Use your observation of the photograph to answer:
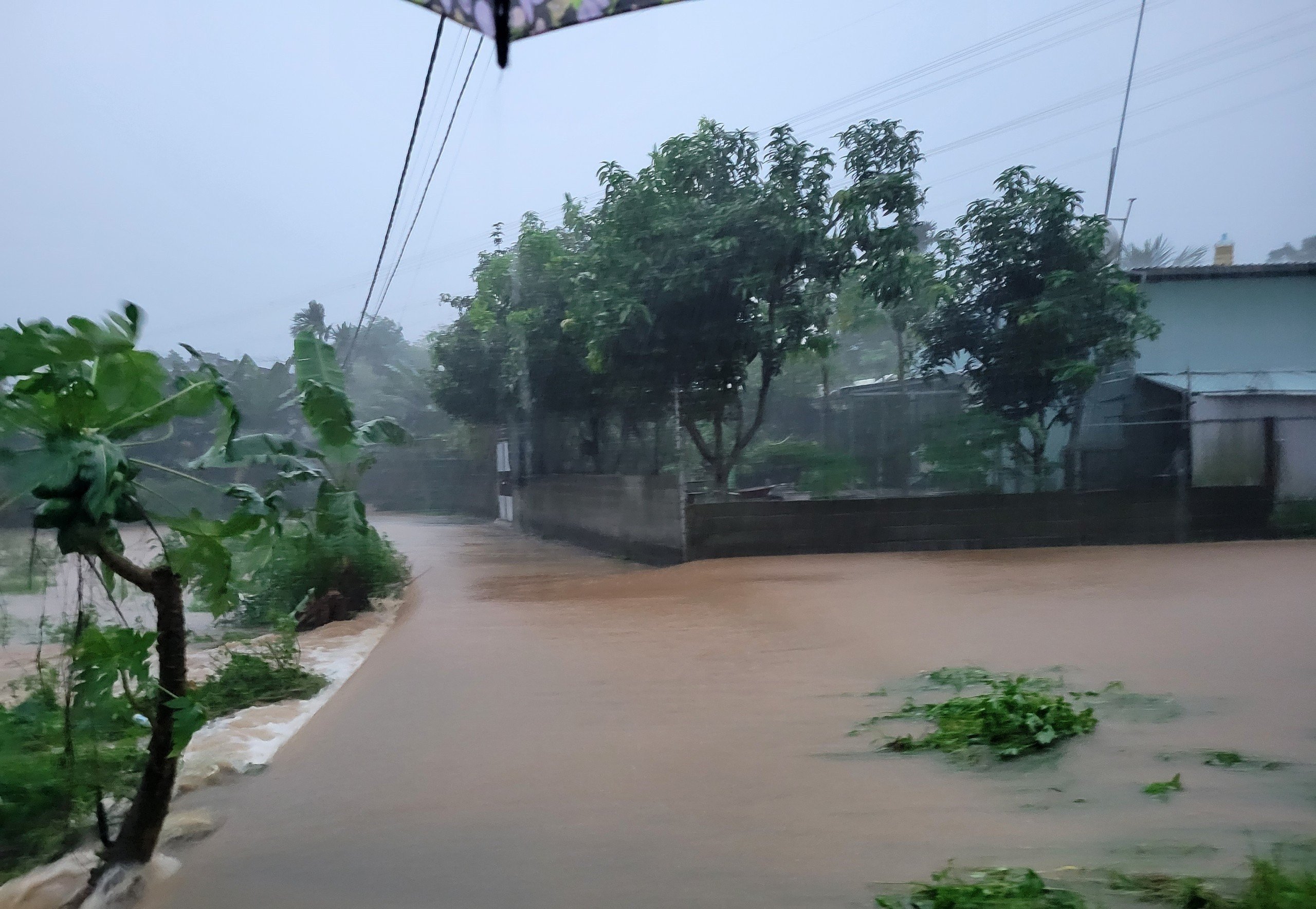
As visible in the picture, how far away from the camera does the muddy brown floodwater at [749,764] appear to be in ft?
11.9

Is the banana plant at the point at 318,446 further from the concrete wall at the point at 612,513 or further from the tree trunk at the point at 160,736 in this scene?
the concrete wall at the point at 612,513

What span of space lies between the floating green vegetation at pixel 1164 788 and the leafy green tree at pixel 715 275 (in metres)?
9.51

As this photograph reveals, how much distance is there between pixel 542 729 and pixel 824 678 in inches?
75.5

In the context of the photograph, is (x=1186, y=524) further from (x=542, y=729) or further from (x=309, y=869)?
(x=309, y=869)

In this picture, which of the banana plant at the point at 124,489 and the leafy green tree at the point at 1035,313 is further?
the leafy green tree at the point at 1035,313

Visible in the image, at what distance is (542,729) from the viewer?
5707 mm

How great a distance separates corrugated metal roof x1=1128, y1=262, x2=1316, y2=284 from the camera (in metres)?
16.6

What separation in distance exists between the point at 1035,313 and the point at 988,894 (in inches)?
473

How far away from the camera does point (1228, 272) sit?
659 inches

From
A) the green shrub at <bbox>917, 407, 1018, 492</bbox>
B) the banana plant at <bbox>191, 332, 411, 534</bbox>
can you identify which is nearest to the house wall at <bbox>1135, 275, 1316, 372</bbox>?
the green shrub at <bbox>917, 407, 1018, 492</bbox>

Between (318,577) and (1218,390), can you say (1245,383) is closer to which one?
(1218,390)

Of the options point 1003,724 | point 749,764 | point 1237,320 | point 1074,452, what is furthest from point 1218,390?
point 749,764

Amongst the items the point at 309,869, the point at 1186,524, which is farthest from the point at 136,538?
the point at 1186,524

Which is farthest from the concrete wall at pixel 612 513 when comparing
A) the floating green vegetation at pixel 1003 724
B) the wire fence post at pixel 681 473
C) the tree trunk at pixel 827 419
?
the floating green vegetation at pixel 1003 724
